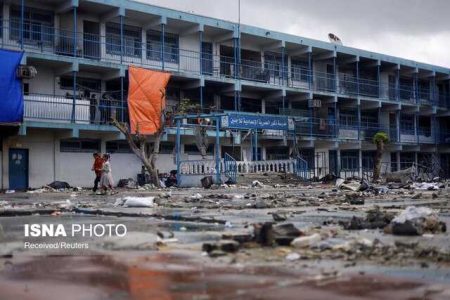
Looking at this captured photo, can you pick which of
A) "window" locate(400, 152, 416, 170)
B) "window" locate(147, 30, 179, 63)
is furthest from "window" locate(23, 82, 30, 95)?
"window" locate(400, 152, 416, 170)

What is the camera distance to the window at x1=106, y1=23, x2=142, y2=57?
101 ft

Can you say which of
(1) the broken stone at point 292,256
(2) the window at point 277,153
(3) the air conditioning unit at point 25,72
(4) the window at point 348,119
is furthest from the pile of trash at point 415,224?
(4) the window at point 348,119

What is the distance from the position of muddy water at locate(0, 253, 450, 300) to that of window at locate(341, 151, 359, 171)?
127 ft

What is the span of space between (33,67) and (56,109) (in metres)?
2.26

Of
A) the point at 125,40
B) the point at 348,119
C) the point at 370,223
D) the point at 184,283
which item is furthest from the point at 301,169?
the point at 184,283

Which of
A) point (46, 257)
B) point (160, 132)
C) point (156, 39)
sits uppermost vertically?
point (156, 39)

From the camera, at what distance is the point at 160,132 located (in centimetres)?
2577

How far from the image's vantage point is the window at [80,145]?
2867 centimetres

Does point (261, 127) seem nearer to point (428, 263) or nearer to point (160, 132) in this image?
point (160, 132)

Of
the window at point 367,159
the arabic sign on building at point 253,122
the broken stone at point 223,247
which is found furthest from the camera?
the window at point 367,159

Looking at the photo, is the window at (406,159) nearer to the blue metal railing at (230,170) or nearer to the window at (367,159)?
the window at (367,159)

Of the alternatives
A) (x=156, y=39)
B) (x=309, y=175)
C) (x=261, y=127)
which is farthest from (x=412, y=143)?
(x=156, y=39)

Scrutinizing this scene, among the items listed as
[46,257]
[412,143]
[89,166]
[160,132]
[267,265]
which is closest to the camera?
[267,265]

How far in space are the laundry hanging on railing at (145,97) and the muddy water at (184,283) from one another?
81.1 feet
